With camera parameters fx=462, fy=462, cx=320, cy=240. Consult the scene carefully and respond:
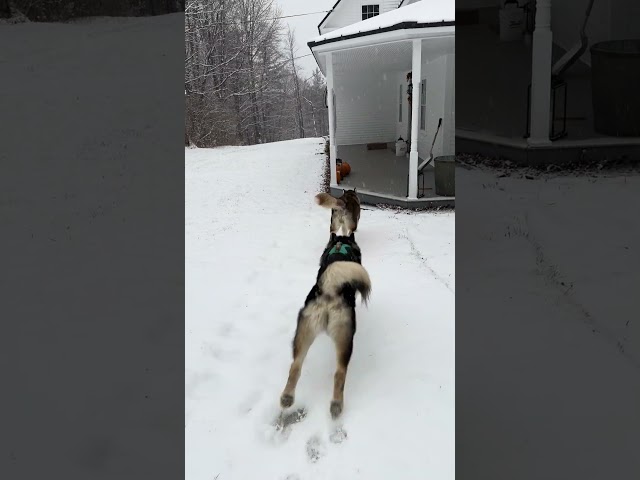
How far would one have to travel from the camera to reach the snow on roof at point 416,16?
860 cm

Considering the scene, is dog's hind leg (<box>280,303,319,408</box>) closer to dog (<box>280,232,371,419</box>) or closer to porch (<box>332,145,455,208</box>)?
dog (<box>280,232,371,419</box>)

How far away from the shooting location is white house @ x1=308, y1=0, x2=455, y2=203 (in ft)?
29.4

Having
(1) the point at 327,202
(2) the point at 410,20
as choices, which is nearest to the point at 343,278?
(1) the point at 327,202

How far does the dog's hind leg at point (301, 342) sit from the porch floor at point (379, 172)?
268 inches

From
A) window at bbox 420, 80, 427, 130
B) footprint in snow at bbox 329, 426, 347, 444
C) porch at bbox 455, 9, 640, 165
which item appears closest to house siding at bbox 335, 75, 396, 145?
porch at bbox 455, 9, 640, 165

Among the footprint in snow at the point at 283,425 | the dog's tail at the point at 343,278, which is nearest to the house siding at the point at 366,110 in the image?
the dog's tail at the point at 343,278

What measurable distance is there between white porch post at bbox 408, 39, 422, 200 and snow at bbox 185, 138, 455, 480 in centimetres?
173

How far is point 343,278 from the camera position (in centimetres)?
338

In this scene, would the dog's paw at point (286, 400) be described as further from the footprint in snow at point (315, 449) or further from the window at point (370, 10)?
the window at point (370, 10)

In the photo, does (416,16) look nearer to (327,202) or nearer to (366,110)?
(327,202)

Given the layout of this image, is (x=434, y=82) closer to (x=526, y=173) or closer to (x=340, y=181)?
(x=340, y=181)

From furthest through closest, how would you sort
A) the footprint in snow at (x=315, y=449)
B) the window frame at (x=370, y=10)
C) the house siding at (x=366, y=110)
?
the window frame at (x=370, y=10) < the house siding at (x=366, y=110) < the footprint in snow at (x=315, y=449)

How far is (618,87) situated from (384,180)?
16.7 ft

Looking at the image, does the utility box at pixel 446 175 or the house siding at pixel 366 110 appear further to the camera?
the house siding at pixel 366 110
